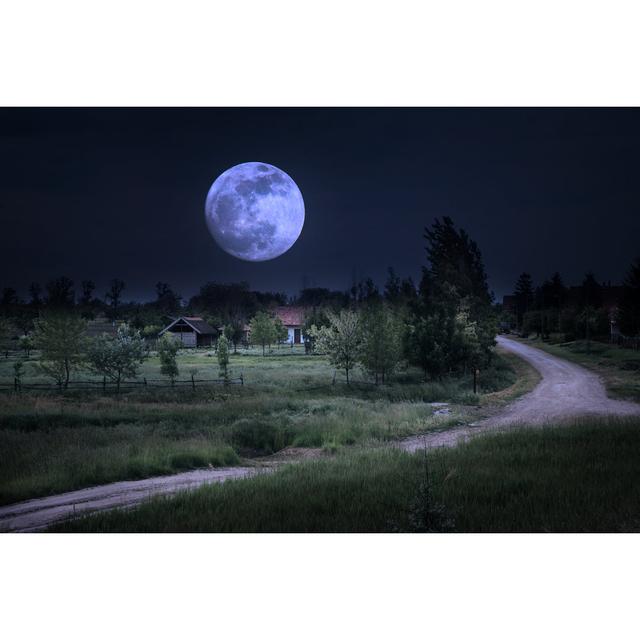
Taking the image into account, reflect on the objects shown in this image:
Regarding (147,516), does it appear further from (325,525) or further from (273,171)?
(273,171)

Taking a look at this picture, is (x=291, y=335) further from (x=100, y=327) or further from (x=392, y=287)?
(x=100, y=327)

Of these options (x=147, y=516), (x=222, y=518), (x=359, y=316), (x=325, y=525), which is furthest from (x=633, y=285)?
(x=147, y=516)

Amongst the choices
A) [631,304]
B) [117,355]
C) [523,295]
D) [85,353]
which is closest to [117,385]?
[117,355]

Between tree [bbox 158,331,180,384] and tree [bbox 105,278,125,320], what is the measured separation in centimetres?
96

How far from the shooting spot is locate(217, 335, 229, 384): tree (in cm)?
812

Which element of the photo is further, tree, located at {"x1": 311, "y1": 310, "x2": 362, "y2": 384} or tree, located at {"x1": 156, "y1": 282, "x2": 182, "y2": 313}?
tree, located at {"x1": 311, "y1": 310, "x2": 362, "y2": 384}

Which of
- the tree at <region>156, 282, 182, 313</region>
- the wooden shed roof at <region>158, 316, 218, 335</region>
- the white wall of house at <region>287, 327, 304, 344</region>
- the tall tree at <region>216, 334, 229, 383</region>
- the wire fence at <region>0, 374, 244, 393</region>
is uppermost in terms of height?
the tree at <region>156, 282, 182, 313</region>

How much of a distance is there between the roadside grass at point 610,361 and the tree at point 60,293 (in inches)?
315

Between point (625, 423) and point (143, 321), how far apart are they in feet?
25.9

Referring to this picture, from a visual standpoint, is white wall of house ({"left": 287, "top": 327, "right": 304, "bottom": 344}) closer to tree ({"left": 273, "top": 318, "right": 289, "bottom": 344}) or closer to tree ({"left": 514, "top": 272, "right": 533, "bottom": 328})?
tree ({"left": 273, "top": 318, "right": 289, "bottom": 344})

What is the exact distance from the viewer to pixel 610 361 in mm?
7086

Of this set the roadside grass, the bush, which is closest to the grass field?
the bush

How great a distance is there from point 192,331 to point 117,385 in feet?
5.08

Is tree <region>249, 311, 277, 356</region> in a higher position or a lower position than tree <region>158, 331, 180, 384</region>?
A: higher
